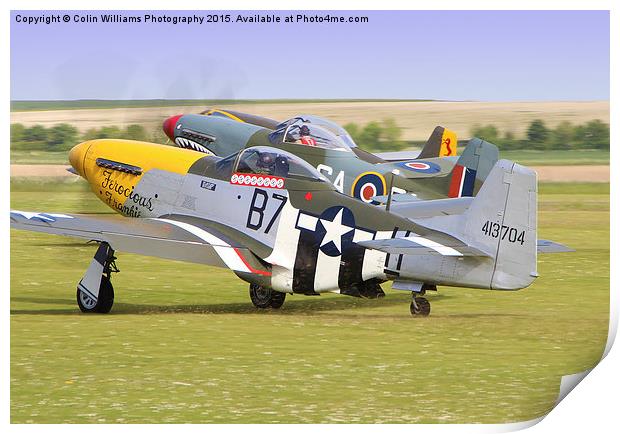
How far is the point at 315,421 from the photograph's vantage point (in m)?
11.2

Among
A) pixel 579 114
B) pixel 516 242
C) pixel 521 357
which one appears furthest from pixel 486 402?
pixel 579 114

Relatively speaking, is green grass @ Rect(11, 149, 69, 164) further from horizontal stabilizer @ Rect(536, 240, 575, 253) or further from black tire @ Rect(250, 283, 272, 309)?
horizontal stabilizer @ Rect(536, 240, 575, 253)

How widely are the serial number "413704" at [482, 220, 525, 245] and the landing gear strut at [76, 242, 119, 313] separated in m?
4.46

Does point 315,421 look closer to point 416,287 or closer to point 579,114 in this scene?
point 416,287

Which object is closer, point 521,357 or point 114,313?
point 521,357

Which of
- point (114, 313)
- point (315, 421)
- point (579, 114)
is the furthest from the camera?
point (579, 114)

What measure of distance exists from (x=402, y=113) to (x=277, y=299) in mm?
23940

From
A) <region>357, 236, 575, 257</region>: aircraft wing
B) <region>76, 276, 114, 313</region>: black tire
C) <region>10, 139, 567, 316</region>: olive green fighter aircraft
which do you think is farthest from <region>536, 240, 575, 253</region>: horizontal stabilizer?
<region>76, 276, 114, 313</region>: black tire

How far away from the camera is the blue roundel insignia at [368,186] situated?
1902 cm

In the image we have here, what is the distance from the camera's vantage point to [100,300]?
1507cm

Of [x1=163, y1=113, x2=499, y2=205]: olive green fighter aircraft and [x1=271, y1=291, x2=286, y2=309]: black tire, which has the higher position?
[x1=163, y1=113, x2=499, y2=205]: olive green fighter aircraft

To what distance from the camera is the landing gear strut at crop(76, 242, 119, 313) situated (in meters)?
15.0
